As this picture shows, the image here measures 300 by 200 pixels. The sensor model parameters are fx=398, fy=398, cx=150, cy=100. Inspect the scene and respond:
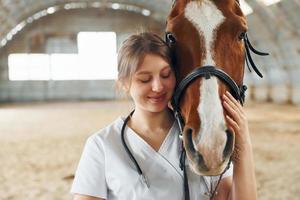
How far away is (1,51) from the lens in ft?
71.8

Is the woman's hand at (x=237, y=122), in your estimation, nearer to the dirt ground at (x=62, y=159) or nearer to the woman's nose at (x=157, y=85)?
the woman's nose at (x=157, y=85)

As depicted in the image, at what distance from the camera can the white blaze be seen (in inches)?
50.7

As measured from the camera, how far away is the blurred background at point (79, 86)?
554 centimetres

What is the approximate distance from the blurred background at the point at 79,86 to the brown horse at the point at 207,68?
3130mm

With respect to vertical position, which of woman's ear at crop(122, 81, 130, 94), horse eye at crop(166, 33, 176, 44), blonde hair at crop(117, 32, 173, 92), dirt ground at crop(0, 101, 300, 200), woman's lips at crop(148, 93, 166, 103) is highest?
horse eye at crop(166, 33, 176, 44)

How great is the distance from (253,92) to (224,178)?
62.4 feet

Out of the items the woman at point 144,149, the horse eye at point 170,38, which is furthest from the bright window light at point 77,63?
the woman at point 144,149

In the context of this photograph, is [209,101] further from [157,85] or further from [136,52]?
[136,52]

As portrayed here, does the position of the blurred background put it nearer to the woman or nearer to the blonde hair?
the woman

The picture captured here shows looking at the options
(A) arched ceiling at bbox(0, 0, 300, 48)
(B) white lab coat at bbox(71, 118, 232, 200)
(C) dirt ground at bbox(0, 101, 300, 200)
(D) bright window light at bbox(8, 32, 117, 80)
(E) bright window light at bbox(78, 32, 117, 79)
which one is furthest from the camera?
(E) bright window light at bbox(78, 32, 117, 79)

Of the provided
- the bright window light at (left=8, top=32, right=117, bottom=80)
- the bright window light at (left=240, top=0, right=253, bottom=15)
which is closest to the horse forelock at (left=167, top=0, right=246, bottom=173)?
the bright window light at (left=240, top=0, right=253, bottom=15)

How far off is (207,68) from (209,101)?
145mm

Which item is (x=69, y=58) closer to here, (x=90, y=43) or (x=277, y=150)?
(x=90, y=43)

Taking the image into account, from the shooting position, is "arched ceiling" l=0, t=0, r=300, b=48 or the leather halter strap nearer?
the leather halter strap
